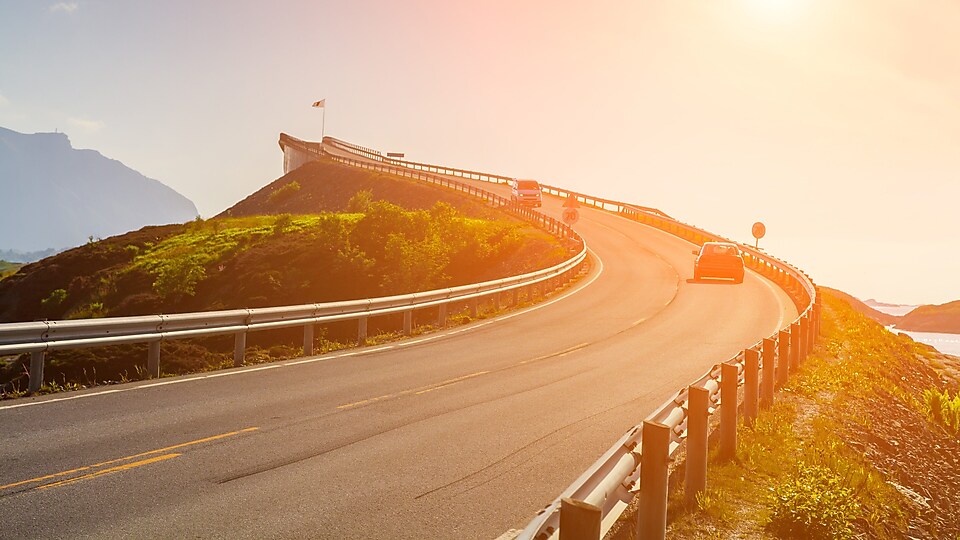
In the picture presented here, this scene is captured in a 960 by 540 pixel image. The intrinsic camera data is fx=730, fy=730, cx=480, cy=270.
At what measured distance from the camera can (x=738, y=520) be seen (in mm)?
6621

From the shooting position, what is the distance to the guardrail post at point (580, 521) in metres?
3.33

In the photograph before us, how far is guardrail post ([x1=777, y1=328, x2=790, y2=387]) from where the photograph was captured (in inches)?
475

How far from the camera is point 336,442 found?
836cm

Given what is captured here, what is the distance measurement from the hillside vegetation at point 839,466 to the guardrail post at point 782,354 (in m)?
0.27

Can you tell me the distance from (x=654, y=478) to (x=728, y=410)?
3458 millimetres

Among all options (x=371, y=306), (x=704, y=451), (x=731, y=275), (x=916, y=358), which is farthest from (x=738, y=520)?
(x=731, y=275)

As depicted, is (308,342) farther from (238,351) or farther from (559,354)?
(559,354)

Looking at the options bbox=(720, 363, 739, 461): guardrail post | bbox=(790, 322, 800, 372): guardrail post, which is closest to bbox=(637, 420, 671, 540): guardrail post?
bbox=(720, 363, 739, 461): guardrail post

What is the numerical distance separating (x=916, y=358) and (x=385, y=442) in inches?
1006

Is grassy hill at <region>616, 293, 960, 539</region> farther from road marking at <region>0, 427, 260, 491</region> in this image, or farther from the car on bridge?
the car on bridge

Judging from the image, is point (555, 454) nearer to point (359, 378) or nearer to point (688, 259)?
point (359, 378)

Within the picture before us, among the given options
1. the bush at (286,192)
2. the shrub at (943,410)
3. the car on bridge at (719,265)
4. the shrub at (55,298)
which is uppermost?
the bush at (286,192)

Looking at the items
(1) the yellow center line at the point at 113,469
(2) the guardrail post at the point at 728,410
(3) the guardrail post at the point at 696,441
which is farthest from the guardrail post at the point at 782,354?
(1) the yellow center line at the point at 113,469

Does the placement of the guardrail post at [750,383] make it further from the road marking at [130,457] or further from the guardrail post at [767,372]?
the road marking at [130,457]
